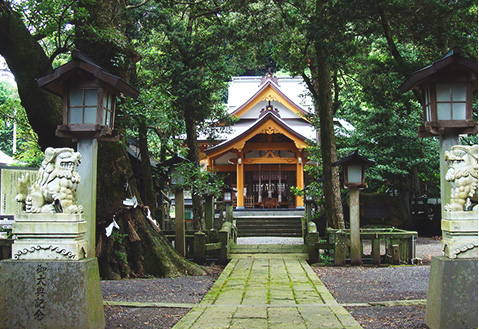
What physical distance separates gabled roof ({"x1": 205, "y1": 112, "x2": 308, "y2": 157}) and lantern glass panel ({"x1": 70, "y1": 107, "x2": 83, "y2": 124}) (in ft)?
63.2

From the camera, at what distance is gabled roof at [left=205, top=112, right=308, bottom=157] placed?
25000 mm

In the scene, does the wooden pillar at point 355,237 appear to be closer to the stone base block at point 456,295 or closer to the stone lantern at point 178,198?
the stone lantern at point 178,198

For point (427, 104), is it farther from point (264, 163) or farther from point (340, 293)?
point (264, 163)

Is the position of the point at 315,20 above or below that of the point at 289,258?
above

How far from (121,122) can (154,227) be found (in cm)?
222

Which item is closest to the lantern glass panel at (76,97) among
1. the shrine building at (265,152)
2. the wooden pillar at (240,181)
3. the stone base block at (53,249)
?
the stone base block at (53,249)

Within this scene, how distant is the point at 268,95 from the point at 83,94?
2510cm

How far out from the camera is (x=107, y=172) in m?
8.53

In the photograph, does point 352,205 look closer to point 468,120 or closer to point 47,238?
point 468,120

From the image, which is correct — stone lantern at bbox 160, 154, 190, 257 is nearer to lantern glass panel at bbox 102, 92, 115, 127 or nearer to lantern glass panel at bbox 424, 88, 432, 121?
lantern glass panel at bbox 102, 92, 115, 127

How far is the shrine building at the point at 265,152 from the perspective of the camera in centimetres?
2548

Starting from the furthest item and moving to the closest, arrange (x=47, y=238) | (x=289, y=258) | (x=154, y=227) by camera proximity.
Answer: (x=289, y=258)
(x=154, y=227)
(x=47, y=238)

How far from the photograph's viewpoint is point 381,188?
19.6m

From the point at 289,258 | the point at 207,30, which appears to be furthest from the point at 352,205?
the point at 207,30
